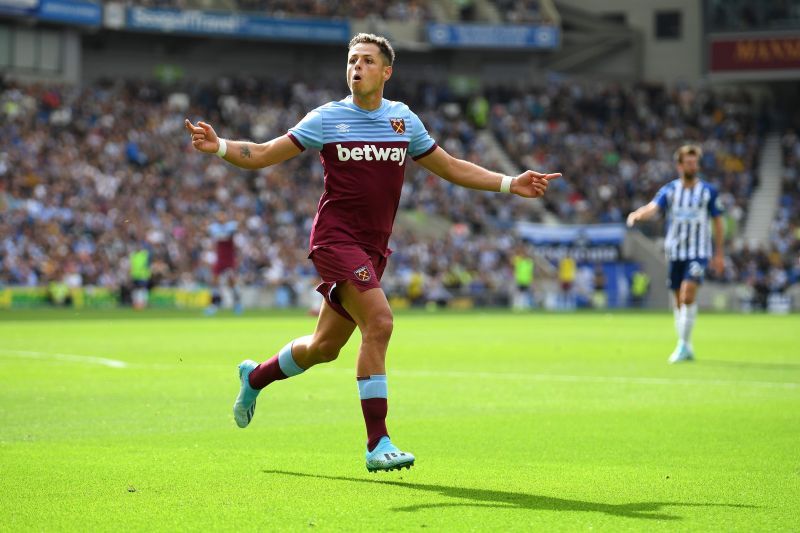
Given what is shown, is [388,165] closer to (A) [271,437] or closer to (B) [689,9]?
(A) [271,437]

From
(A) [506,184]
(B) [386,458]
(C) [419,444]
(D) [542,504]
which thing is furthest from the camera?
(C) [419,444]

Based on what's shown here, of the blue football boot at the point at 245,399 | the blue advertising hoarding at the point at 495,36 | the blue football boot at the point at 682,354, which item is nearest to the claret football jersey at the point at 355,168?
the blue football boot at the point at 245,399

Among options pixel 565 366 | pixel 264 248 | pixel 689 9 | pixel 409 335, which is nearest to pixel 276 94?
pixel 264 248

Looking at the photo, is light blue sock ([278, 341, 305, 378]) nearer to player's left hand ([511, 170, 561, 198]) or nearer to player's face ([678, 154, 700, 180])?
player's left hand ([511, 170, 561, 198])

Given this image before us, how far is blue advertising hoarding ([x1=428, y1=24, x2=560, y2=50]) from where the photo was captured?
5744 cm

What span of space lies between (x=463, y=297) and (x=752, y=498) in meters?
40.9

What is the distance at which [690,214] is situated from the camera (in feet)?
58.3

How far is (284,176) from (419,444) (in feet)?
135

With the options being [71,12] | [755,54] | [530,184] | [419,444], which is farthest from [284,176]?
[530,184]

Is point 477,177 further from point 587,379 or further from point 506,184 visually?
point 587,379

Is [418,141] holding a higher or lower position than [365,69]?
lower

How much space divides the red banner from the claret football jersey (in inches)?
1925

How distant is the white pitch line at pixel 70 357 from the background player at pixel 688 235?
7.57 meters

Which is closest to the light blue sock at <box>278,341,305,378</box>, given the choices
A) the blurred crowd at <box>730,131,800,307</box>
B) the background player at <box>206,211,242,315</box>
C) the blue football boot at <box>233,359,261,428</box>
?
the blue football boot at <box>233,359,261,428</box>
